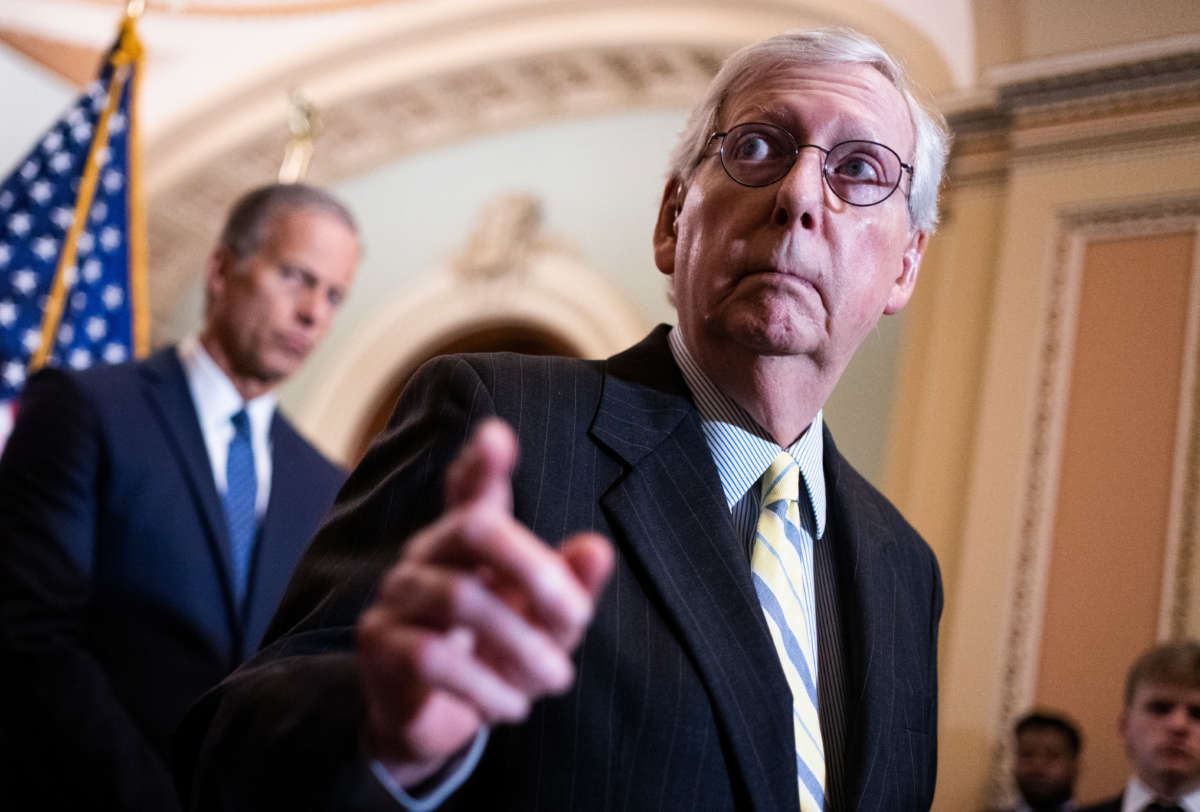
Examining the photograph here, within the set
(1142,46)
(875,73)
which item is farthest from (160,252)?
(875,73)

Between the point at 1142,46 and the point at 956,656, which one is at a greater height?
the point at 1142,46

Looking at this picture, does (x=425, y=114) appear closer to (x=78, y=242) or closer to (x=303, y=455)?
(x=78, y=242)

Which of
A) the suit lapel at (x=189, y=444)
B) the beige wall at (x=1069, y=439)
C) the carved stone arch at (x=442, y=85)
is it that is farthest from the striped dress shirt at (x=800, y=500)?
the carved stone arch at (x=442, y=85)

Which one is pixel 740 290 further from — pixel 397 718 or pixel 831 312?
pixel 397 718

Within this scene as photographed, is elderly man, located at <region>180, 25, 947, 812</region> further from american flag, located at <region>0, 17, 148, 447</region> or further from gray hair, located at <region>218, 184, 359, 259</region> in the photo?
american flag, located at <region>0, 17, 148, 447</region>

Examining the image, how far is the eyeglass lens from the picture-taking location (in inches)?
50.2

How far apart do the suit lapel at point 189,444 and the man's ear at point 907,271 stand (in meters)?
1.17

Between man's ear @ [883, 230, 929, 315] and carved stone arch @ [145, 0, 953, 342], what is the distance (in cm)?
358

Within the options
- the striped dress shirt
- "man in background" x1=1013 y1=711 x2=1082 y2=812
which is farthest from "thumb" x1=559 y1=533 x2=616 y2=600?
"man in background" x1=1013 y1=711 x2=1082 y2=812

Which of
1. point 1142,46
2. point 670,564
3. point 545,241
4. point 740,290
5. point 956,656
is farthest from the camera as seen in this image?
point 545,241

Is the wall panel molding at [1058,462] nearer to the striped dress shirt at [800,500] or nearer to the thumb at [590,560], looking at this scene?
the striped dress shirt at [800,500]

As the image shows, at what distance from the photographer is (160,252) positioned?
24.6 ft

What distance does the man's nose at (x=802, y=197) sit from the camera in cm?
121

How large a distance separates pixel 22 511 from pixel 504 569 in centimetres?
154
